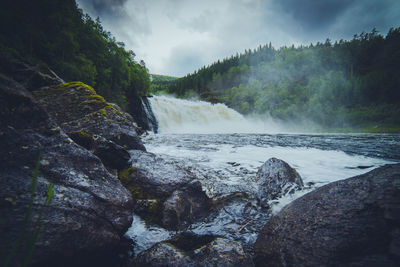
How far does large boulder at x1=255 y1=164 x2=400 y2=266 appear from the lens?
2078mm

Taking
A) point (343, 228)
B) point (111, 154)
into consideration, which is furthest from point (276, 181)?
point (111, 154)

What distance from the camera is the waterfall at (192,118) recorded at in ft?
101

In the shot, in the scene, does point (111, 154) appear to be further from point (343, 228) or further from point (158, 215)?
point (343, 228)

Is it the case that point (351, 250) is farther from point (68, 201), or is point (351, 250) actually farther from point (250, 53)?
point (250, 53)

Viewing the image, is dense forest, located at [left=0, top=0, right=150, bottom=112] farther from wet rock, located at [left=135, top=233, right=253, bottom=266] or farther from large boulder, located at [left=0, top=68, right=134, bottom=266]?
wet rock, located at [left=135, top=233, right=253, bottom=266]

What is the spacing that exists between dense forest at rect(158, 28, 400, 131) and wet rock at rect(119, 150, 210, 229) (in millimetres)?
44963

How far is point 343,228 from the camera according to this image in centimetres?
234

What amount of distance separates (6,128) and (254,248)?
4.42 meters

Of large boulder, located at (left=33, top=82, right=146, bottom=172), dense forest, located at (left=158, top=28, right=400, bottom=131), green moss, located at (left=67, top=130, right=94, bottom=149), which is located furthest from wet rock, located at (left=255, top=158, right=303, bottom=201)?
dense forest, located at (left=158, top=28, right=400, bottom=131)

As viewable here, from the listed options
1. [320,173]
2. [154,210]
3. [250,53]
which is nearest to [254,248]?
[154,210]

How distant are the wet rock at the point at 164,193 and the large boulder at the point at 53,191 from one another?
562 millimetres

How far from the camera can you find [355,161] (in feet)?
27.7

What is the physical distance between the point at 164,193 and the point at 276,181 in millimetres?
3159

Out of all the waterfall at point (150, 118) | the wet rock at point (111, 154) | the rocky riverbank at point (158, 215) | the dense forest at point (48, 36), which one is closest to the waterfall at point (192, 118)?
the waterfall at point (150, 118)
